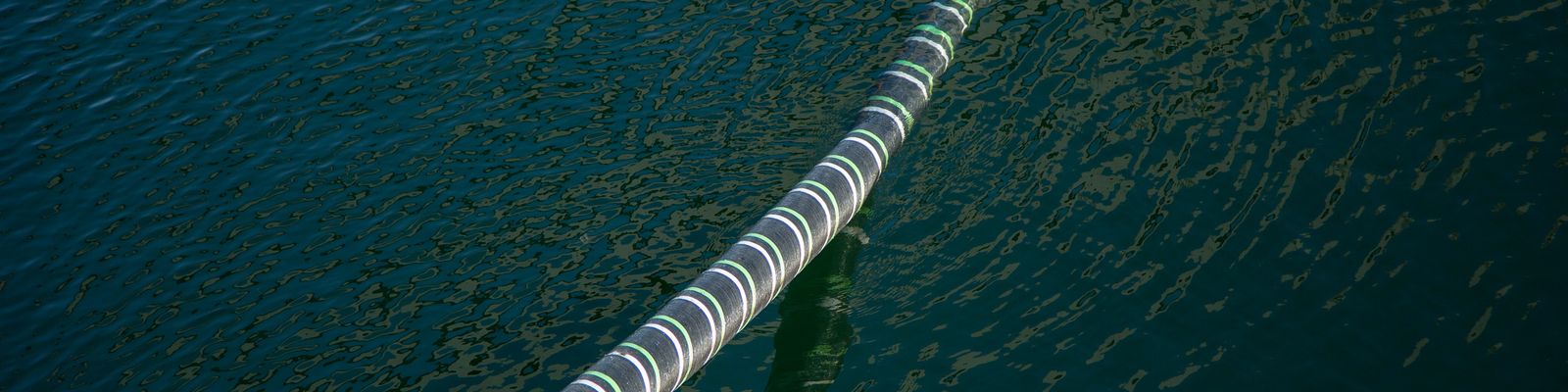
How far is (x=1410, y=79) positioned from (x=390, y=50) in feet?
80.8

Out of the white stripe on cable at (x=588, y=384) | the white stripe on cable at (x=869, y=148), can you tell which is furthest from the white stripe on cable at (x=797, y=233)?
the white stripe on cable at (x=588, y=384)

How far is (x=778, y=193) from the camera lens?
26297 mm

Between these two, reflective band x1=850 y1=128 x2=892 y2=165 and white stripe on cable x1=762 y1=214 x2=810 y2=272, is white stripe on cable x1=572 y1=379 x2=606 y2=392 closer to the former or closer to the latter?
white stripe on cable x1=762 y1=214 x2=810 y2=272

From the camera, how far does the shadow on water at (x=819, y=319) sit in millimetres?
23109

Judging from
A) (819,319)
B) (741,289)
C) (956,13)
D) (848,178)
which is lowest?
(819,319)

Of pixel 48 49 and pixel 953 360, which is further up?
pixel 48 49

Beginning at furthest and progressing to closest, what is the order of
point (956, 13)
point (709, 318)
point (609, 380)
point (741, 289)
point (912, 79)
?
point (956, 13), point (912, 79), point (741, 289), point (709, 318), point (609, 380)

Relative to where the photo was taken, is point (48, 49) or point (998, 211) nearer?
point (998, 211)

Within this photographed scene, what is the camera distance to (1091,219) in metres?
25.7

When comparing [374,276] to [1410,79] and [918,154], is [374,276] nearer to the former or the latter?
[918,154]

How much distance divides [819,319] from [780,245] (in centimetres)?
171

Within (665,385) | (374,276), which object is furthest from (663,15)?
(665,385)

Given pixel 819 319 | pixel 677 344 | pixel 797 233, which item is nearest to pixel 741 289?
pixel 677 344

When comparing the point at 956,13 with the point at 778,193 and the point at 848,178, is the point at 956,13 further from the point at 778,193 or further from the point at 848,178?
the point at 778,193
